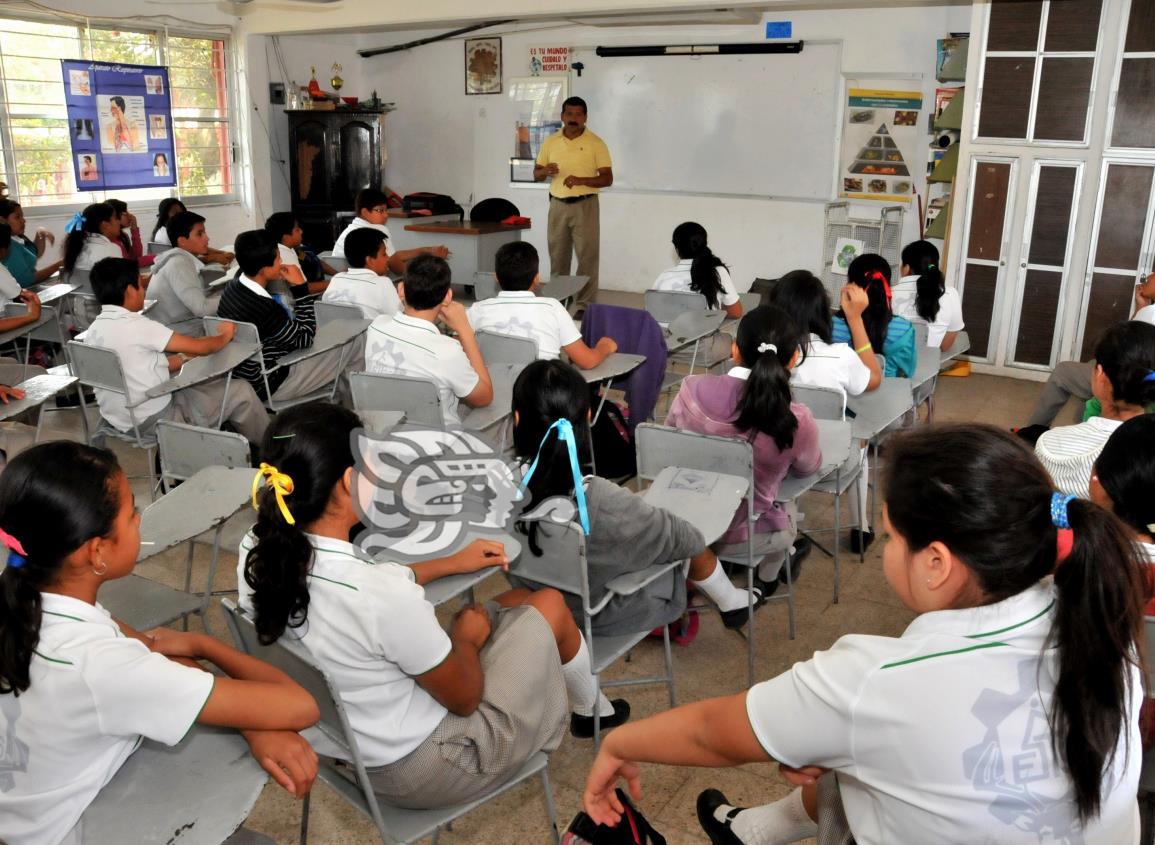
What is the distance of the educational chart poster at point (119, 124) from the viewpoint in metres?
7.70

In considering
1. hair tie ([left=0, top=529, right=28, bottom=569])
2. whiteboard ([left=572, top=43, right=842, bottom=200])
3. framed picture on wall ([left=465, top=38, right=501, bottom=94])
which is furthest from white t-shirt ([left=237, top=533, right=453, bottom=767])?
framed picture on wall ([left=465, top=38, right=501, bottom=94])

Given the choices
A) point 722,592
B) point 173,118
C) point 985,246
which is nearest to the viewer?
point 722,592

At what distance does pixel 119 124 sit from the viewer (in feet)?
→ 26.3

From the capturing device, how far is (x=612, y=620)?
2.32 meters

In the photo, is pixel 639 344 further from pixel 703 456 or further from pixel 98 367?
pixel 98 367

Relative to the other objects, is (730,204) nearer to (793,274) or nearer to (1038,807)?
(793,274)

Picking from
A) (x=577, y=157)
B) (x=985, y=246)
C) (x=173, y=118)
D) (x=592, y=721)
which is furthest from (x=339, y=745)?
(x=173, y=118)

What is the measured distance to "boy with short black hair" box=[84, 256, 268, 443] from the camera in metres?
3.55

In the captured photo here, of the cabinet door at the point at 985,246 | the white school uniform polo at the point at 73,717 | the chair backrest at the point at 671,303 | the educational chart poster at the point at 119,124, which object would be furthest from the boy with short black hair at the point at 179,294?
the cabinet door at the point at 985,246

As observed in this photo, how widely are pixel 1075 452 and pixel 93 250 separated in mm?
5107

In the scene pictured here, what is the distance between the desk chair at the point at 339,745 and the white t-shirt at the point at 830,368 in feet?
6.11

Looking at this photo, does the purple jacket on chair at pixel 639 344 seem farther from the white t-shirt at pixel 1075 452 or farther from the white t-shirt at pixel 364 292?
the white t-shirt at pixel 1075 452

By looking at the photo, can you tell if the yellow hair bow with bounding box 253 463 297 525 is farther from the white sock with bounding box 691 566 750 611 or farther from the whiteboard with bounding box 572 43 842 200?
the whiteboard with bounding box 572 43 842 200

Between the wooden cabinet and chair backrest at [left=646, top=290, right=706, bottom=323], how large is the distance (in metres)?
5.02
